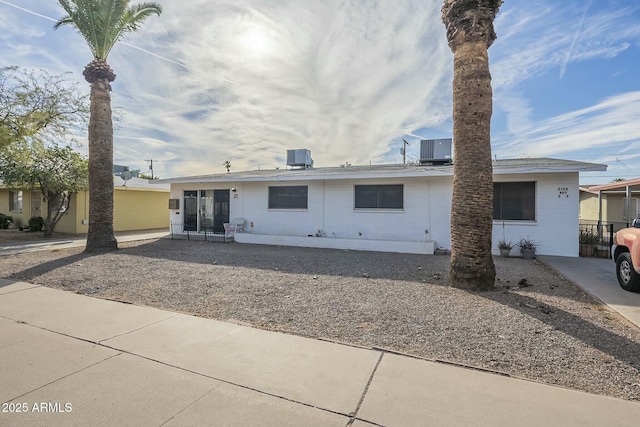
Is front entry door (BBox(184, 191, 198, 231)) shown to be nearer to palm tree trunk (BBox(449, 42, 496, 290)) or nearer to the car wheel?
palm tree trunk (BBox(449, 42, 496, 290))

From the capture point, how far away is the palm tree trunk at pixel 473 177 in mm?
6230

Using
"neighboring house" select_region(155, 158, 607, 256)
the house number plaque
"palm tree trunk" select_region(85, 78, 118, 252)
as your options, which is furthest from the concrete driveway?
"palm tree trunk" select_region(85, 78, 118, 252)

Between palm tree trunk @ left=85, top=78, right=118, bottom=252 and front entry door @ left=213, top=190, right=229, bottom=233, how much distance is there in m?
5.18

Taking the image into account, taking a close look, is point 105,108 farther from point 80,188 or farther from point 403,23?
point 403,23

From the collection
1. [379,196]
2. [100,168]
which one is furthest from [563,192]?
[100,168]

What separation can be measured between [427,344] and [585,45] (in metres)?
11.7

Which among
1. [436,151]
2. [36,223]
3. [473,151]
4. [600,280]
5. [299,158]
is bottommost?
[600,280]

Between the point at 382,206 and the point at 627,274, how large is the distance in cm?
756

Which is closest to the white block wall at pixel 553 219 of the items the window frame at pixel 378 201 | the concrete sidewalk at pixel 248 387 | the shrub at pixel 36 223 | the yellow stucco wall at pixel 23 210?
the window frame at pixel 378 201

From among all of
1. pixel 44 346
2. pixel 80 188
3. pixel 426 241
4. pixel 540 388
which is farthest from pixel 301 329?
pixel 80 188

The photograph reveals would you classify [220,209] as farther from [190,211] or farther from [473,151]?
[473,151]

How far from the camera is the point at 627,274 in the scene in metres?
6.38

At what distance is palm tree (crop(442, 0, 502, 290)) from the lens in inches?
246

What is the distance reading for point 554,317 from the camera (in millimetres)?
4766
